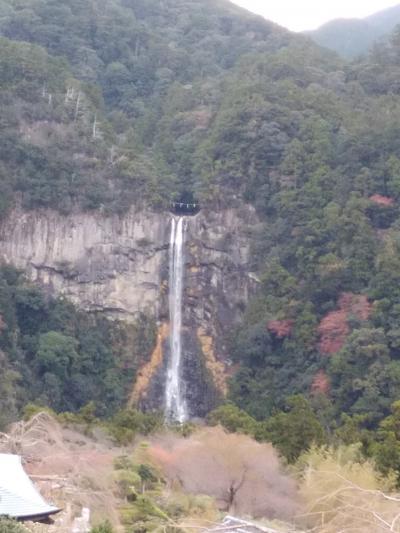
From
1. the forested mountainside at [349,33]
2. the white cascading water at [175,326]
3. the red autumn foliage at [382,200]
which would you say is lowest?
the white cascading water at [175,326]

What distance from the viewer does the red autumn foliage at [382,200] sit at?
4006 cm

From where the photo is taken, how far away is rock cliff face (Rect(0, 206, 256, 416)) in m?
40.8

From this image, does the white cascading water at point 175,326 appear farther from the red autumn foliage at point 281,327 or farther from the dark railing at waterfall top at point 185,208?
the red autumn foliage at point 281,327

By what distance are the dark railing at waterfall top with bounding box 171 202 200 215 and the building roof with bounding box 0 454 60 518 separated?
29680mm

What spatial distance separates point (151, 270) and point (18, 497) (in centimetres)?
2835

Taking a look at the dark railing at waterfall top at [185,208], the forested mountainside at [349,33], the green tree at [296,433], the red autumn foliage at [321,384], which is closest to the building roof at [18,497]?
the green tree at [296,433]

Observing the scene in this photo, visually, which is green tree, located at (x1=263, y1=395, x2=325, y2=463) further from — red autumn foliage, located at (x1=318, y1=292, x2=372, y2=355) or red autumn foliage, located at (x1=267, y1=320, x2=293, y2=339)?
red autumn foliage, located at (x1=267, y1=320, x2=293, y2=339)

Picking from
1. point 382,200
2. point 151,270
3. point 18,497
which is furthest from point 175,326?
point 18,497

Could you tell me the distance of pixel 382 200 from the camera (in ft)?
132

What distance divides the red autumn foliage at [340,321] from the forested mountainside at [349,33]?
1817 inches

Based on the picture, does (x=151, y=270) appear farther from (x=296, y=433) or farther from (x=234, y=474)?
(x=234, y=474)

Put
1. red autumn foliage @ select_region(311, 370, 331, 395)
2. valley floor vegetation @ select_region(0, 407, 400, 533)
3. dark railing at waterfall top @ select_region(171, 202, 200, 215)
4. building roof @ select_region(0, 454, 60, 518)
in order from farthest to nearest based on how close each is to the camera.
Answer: dark railing at waterfall top @ select_region(171, 202, 200, 215) < red autumn foliage @ select_region(311, 370, 331, 395) < valley floor vegetation @ select_region(0, 407, 400, 533) < building roof @ select_region(0, 454, 60, 518)

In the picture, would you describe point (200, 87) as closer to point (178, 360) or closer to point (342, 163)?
point (342, 163)

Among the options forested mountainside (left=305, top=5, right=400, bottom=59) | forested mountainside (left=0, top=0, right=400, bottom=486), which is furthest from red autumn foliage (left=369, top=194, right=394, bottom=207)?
forested mountainside (left=305, top=5, right=400, bottom=59)
